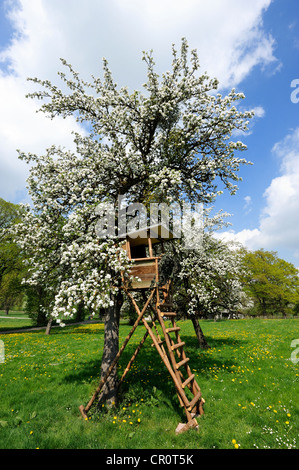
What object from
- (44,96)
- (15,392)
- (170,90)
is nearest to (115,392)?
(15,392)

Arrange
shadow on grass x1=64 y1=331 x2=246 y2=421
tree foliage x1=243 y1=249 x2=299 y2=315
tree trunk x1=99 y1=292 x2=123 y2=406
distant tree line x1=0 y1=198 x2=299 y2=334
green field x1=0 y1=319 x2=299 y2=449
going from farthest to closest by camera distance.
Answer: tree foliage x1=243 y1=249 x2=299 y2=315 → distant tree line x1=0 y1=198 x2=299 y2=334 → shadow on grass x1=64 y1=331 x2=246 y2=421 → tree trunk x1=99 y1=292 x2=123 y2=406 → green field x1=0 y1=319 x2=299 y2=449

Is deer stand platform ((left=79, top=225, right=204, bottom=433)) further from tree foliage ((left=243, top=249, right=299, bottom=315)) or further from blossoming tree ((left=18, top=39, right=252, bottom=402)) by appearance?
tree foliage ((left=243, top=249, right=299, bottom=315))

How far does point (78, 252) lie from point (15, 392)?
6.67 metres

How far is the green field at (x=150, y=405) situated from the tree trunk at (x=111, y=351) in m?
0.51

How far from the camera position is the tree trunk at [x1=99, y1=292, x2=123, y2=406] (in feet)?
28.3

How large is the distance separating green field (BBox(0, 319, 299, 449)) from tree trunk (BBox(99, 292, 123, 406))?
51 centimetres

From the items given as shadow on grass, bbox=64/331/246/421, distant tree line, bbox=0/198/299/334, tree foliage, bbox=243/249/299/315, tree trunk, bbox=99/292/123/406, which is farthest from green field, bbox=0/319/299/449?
tree foliage, bbox=243/249/299/315

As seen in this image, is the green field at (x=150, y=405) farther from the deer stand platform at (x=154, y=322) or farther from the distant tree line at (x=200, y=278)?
the distant tree line at (x=200, y=278)

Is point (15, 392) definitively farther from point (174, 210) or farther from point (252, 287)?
point (252, 287)

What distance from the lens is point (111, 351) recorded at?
9.28 metres

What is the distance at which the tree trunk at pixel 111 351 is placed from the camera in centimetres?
863

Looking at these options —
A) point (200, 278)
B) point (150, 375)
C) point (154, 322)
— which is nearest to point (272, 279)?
point (200, 278)

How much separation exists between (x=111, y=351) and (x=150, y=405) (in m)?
2.29
